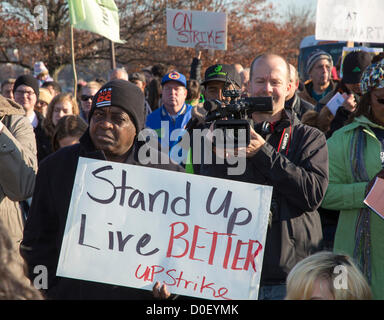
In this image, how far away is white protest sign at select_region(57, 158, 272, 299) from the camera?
2633mm

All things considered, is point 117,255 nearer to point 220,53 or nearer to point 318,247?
point 318,247

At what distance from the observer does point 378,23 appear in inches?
268

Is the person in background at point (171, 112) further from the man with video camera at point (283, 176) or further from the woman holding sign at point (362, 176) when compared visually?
the man with video camera at point (283, 176)

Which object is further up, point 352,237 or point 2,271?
point 2,271

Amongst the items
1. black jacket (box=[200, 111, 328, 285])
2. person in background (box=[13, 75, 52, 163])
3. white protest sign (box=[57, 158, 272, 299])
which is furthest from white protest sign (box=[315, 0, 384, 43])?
white protest sign (box=[57, 158, 272, 299])

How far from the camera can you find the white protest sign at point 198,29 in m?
9.23

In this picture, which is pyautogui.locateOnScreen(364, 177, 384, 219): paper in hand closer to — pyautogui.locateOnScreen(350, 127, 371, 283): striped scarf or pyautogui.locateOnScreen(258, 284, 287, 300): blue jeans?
pyautogui.locateOnScreen(350, 127, 371, 283): striped scarf

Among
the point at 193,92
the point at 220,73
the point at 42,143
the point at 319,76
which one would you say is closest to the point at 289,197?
the point at 220,73

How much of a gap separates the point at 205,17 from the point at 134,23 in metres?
11.2

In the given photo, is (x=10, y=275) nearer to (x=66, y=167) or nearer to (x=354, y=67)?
(x=66, y=167)

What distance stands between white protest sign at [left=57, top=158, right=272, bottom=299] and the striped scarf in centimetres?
111

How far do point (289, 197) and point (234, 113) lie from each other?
1.66 feet

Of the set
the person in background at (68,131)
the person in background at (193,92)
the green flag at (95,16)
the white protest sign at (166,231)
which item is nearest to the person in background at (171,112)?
the person in background at (193,92)

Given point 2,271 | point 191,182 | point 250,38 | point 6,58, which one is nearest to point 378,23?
point 191,182
